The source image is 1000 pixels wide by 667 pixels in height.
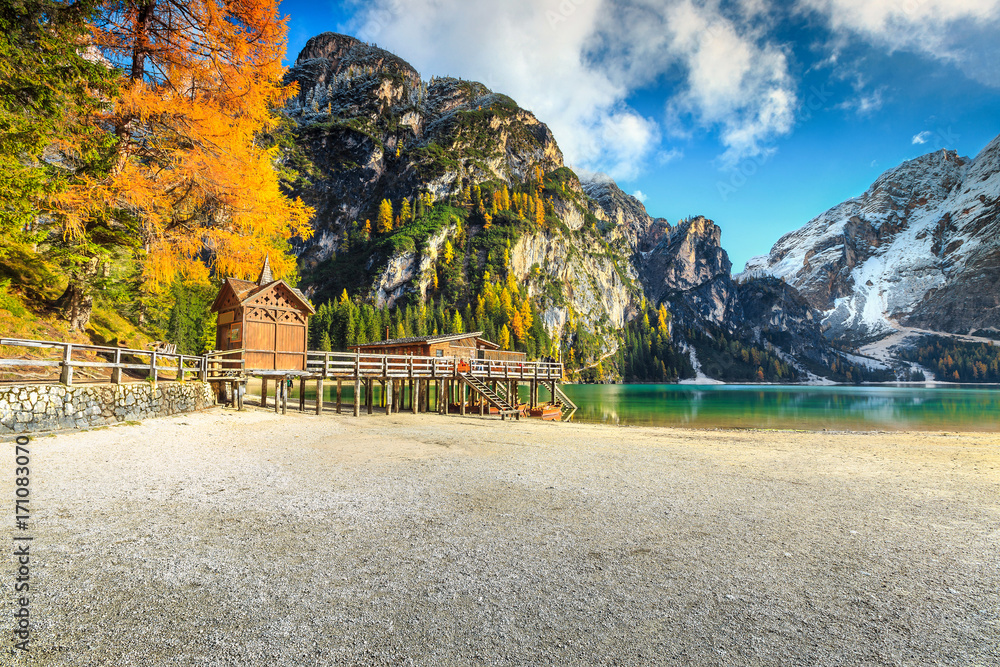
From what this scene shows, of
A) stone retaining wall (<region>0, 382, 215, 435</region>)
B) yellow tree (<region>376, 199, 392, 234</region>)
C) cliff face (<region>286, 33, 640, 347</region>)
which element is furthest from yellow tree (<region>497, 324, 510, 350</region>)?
stone retaining wall (<region>0, 382, 215, 435</region>)

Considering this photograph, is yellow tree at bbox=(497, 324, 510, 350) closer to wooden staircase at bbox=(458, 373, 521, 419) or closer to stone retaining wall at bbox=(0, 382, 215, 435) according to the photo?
wooden staircase at bbox=(458, 373, 521, 419)

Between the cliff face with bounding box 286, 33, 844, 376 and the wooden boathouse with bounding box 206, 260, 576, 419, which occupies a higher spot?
the cliff face with bounding box 286, 33, 844, 376

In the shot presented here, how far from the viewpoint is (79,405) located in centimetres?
1131

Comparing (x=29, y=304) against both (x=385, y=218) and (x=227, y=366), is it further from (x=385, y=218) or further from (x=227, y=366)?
(x=385, y=218)

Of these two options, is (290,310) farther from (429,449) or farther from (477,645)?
(477,645)

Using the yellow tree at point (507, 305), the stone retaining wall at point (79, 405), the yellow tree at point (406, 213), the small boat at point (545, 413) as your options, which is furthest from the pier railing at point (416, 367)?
the yellow tree at point (406, 213)

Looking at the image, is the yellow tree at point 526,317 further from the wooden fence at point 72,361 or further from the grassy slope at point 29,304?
the grassy slope at point 29,304

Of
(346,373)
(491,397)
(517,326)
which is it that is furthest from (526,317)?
(346,373)

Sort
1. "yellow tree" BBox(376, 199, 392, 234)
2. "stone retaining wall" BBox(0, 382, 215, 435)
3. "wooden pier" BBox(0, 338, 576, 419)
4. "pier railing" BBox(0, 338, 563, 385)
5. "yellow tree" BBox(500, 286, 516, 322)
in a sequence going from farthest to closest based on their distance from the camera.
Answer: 1. "yellow tree" BBox(376, 199, 392, 234)
2. "yellow tree" BBox(500, 286, 516, 322)
3. "wooden pier" BBox(0, 338, 576, 419)
4. "pier railing" BBox(0, 338, 563, 385)
5. "stone retaining wall" BBox(0, 382, 215, 435)

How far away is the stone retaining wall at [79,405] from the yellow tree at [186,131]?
4.77m

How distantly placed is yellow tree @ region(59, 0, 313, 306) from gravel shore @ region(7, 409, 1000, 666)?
9.23 metres

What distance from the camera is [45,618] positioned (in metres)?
3.61

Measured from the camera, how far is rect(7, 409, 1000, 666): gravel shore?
357 centimetres

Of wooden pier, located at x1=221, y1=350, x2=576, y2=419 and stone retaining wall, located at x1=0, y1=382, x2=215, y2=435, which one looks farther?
wooden pier, located at x1=221, y1=350, x2=576, y2=419
